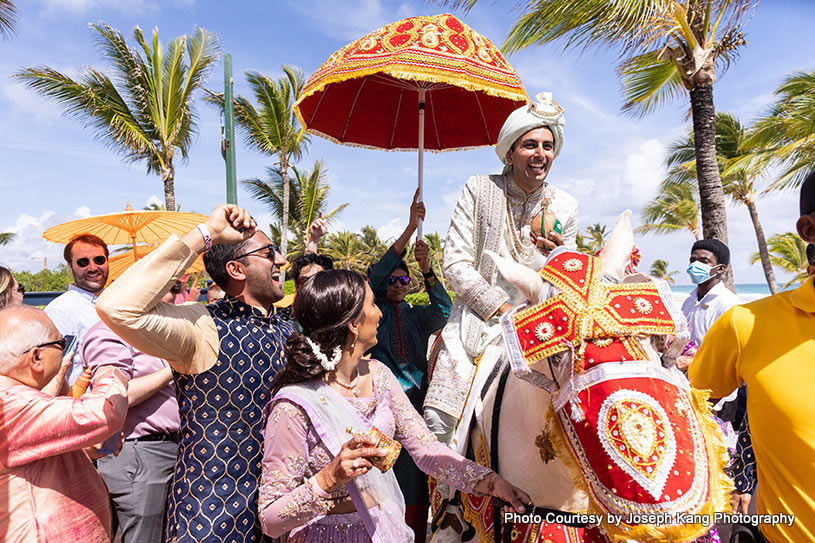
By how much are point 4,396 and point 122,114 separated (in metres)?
18.3

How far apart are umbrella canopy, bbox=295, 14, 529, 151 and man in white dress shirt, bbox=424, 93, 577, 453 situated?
691 mm

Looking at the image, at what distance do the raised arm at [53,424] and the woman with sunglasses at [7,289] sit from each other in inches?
82.6

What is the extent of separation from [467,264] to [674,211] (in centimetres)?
3506

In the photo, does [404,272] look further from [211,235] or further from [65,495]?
[65,495]

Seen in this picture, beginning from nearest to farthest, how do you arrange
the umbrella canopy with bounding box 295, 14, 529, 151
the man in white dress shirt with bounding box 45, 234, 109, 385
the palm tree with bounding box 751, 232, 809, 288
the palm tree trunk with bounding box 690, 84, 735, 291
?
the umbrella canopy with bounding box 295, 14, 529, 151 → the man in white dress shirt with bounding box 45, 234, 109, 385 → the palm tree trunk with bounding box 690, 84, 735, 291 → the palm tree with bounding box 751, 232, 809, 288

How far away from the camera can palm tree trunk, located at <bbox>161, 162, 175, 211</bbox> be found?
19.0 m

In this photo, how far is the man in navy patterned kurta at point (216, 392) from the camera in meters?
2.27

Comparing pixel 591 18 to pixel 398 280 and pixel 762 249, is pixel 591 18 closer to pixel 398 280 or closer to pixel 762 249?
pixel 398 280

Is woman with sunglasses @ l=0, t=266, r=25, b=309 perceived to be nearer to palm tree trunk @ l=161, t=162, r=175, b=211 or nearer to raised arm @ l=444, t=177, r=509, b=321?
raised arm @ l=444, t=177, r=509, b=321

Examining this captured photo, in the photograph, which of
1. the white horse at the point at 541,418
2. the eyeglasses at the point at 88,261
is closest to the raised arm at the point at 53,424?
the white horse at the point at 541,418

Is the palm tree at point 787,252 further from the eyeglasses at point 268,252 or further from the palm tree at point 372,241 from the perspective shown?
the eyeglasses at point 268,252

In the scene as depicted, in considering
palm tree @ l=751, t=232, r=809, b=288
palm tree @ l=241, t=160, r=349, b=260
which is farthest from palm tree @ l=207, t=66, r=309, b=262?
palm tree @ l=751, t=232, r=809, b=288

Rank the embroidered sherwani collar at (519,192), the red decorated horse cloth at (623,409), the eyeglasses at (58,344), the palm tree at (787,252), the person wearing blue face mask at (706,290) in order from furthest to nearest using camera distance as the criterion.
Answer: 1. the palm tree at (787,252)
2. the person wearing blue face mask at (706,290)
3. the embroidered sherwani collar at (519,192)
4. the eyeglasses at (58,344)
5. the red decorated horse cloth at (623,409)

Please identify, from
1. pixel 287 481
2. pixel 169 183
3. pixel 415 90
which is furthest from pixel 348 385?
pixel 169 183
